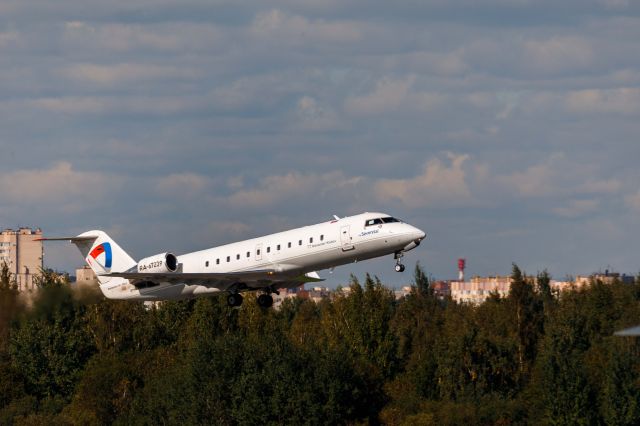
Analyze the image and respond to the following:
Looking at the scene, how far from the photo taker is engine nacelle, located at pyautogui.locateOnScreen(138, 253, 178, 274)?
5431cm

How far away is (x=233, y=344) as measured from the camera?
8831 centimetres

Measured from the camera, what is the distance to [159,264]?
2140 inches

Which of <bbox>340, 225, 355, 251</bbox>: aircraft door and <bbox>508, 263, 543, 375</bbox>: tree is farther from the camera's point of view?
<bbox>508, 263, 543, 375</bbox>: tree

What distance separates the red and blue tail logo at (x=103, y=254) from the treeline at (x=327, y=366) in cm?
1030

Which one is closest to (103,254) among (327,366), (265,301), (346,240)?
(265,301)

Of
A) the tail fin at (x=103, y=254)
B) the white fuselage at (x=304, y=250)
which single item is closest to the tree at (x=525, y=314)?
the tail fin at (x=103, y=254)

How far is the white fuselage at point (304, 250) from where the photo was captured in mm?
48844

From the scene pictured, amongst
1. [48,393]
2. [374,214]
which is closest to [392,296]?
[48,393]

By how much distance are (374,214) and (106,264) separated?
1600 cm

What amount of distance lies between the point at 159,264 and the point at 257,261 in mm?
4920

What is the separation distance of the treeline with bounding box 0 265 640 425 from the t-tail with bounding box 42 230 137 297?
9.90 metres

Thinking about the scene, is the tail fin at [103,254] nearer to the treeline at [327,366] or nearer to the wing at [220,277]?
the wing at [220,277]

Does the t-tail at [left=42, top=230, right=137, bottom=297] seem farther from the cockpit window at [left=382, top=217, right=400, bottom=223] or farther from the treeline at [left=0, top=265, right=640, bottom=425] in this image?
the cockpit window at [left=382, top=217, right=400, bottom=223]

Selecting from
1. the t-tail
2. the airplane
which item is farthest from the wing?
the t-tail
